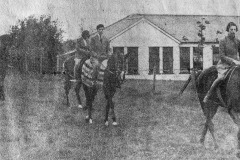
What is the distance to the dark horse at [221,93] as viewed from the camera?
25.6 feet

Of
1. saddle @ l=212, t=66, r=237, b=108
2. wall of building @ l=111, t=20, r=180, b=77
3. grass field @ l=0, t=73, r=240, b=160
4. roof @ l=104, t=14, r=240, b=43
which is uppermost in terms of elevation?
roof @ l=104, t=14, r=240, b=43

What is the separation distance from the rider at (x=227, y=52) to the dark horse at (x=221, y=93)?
0.16 m

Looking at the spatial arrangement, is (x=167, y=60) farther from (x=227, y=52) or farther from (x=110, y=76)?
(x=227, y=52)

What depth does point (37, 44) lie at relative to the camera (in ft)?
127

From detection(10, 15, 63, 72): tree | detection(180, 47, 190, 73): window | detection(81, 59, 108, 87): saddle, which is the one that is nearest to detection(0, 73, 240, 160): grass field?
detection(81, 59, 108, 87): saddle

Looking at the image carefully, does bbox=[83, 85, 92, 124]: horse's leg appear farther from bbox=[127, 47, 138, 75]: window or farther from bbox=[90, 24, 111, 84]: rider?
bbox=[127, 47, 138, 75]: window

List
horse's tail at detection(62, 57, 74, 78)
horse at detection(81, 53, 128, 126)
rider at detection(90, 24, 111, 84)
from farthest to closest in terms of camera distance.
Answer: horse's tail at detection(62, 57, 74, 78) → rider at detection(90, 24, 111, 84) → horse at detection(81, 53, 128, 126)

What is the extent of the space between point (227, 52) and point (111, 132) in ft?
10.8

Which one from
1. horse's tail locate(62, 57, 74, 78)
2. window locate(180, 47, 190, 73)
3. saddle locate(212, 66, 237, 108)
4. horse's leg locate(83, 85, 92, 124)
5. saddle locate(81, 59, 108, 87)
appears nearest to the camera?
saddle locate(212, 66, 237, 108)

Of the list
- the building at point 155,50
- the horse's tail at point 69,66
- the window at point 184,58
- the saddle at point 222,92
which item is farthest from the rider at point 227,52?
the window at point 184,58

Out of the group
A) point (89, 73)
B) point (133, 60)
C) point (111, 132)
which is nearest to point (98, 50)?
point (89, 73)

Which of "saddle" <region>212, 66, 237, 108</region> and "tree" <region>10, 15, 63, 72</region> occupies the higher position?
"tree" <region>10, 15, 63, 72</region>

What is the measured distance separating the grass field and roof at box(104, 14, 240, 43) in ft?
67.0

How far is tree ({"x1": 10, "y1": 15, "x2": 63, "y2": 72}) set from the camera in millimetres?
36438
